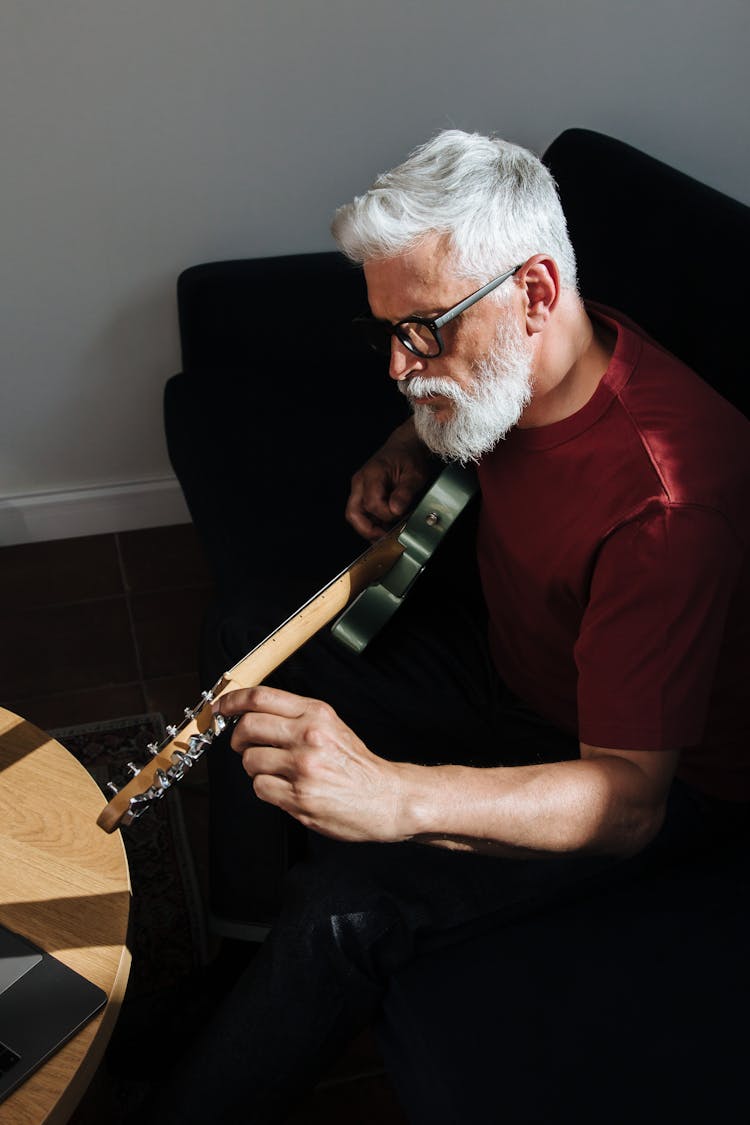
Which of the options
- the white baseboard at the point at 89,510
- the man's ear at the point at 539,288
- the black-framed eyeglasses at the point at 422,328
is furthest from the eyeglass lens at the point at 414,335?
the white baseboard at the point at 89,510

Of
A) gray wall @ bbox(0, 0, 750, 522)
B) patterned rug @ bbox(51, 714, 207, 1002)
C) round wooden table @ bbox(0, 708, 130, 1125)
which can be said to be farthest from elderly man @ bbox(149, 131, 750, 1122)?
gray wall @ bbox(0, 0, 750, 522)

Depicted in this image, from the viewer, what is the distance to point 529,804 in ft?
3.79

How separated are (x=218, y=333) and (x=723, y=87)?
3.75 feet

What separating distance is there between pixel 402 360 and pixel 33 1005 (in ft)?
2.62

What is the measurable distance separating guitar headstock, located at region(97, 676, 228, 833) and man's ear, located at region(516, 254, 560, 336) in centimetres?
54

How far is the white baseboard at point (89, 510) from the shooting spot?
2406 mm

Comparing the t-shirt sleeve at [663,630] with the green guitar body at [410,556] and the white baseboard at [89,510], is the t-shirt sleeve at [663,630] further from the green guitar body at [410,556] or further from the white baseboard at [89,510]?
the white baseboard at [89,510]

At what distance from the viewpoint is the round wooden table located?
3.34 ft

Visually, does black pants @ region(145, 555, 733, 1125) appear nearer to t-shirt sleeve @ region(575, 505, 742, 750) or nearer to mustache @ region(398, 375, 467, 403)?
t-shirt sleeve @ region(575, 505, 742, 750)

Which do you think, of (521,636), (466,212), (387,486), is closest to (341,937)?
(521,636)

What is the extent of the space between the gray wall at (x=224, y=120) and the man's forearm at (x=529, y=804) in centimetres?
122

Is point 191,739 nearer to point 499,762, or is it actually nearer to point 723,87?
point 499,762

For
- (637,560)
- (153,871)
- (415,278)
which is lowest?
(153,871)

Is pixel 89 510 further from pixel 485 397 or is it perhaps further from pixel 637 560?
pixel 637 560
